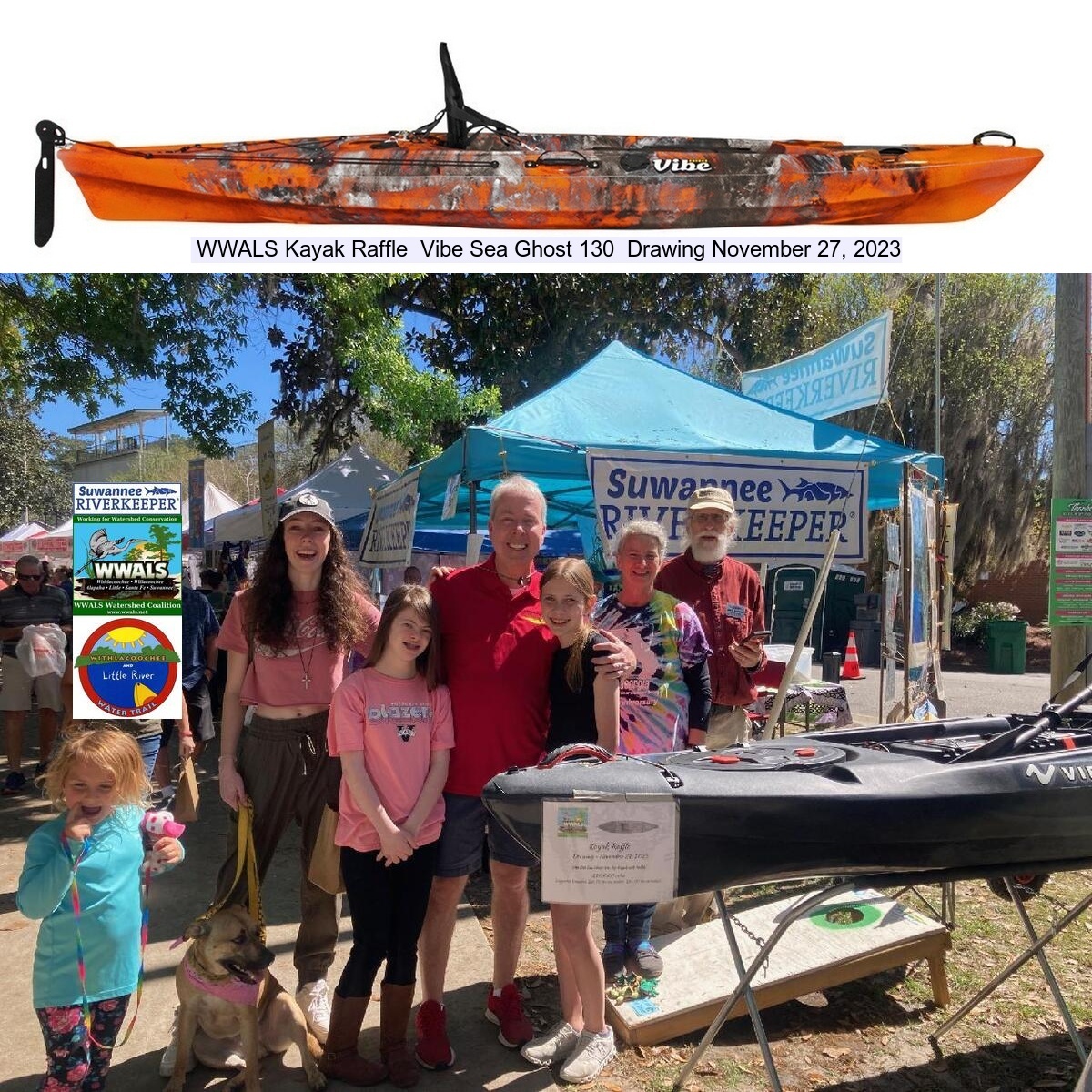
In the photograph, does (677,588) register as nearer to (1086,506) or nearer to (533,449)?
(533,449)

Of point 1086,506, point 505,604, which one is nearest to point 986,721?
Answer: point 505,604

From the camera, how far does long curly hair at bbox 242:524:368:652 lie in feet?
9.35

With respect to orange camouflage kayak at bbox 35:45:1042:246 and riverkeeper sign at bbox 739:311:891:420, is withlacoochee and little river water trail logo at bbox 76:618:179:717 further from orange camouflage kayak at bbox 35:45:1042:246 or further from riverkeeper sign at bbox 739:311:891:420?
riverkeeper sign at bbox 739:311:891:420

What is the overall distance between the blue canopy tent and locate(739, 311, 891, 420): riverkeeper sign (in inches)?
22.0

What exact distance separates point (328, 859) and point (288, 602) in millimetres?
824

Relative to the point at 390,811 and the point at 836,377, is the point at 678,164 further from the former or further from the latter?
the point at 836,377

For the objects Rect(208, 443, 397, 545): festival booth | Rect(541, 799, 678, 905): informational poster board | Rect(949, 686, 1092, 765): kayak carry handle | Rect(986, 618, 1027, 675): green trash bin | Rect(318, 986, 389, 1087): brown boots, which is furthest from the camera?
Rect(986, 618, 1027, 675): green trash bin

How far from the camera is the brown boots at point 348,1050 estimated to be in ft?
8.63

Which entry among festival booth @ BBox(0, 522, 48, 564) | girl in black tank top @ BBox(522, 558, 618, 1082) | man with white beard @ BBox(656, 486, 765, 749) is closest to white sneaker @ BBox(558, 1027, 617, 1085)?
girl in black tank top @ BBox(522, 558, 618, 1082)

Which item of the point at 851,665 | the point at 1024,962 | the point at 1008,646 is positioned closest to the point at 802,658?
the point at 1024,962

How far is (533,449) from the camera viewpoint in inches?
211

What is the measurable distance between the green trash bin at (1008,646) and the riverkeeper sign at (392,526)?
11.6 m

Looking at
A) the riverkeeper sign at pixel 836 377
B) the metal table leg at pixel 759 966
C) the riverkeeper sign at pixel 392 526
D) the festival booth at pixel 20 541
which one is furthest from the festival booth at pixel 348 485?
the festival booth at pixel 20 541

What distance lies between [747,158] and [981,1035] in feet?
9.93
